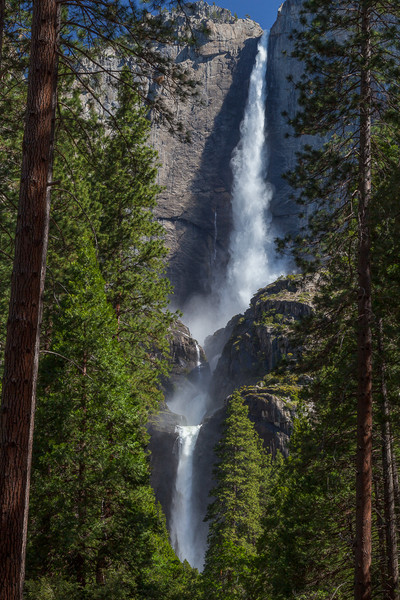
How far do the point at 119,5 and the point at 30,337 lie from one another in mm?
4238

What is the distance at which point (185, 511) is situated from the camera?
145ft

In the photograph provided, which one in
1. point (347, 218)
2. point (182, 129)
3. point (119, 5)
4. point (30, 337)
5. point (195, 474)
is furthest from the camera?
point (195, 474)

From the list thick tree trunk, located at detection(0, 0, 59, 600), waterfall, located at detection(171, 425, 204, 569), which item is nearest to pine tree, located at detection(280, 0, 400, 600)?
thick tree trunk, located at detection(0, 0, 59, 600)

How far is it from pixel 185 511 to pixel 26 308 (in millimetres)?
43292

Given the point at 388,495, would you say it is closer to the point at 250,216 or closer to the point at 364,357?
the point at 364,357

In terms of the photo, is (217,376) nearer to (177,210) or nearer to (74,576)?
(177,210)

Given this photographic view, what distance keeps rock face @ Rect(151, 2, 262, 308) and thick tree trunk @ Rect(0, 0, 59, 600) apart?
74491 millimetres

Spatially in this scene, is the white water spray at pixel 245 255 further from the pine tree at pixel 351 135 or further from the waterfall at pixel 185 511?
the pine tree at pixel 351 135

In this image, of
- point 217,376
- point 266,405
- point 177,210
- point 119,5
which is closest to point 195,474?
point 266,405

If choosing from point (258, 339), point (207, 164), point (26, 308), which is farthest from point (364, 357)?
point (207, 164)

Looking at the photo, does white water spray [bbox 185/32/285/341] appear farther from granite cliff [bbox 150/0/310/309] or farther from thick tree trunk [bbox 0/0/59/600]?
thick tree trunk [bbox 0/0/59/600]

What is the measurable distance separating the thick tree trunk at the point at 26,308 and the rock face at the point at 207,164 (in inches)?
2933

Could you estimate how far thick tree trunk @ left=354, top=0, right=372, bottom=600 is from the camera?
7.12m

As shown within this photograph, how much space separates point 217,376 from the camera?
59.2 meters
